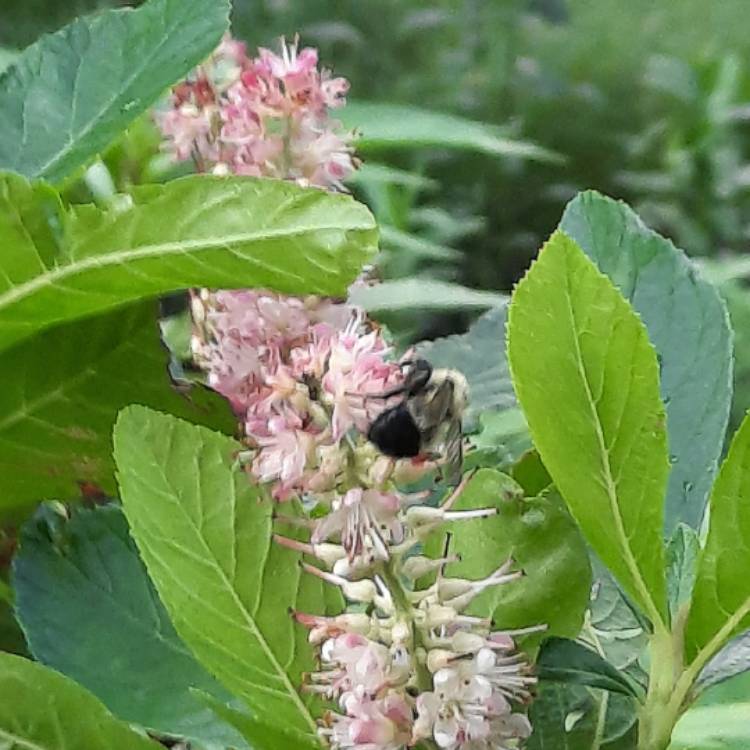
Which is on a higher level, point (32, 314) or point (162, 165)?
point (162, 165)

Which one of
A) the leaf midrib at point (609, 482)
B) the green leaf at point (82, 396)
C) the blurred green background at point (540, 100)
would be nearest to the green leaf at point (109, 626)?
the green leaf at point (82, 396)

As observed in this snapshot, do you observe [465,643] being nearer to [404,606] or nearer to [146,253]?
[404,606]

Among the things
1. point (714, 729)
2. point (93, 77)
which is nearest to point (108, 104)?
point (93, 77)

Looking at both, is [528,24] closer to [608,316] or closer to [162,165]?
[162,165]

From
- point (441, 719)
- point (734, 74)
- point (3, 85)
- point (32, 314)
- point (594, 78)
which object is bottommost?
point (441, 719)

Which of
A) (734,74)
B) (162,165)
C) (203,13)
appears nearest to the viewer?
(203,13)

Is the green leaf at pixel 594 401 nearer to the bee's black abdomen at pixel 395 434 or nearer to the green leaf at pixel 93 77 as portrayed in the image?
the bee's black abdomen at pixel 395 434

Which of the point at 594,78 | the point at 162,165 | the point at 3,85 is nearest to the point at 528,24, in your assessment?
the point at 594,78
